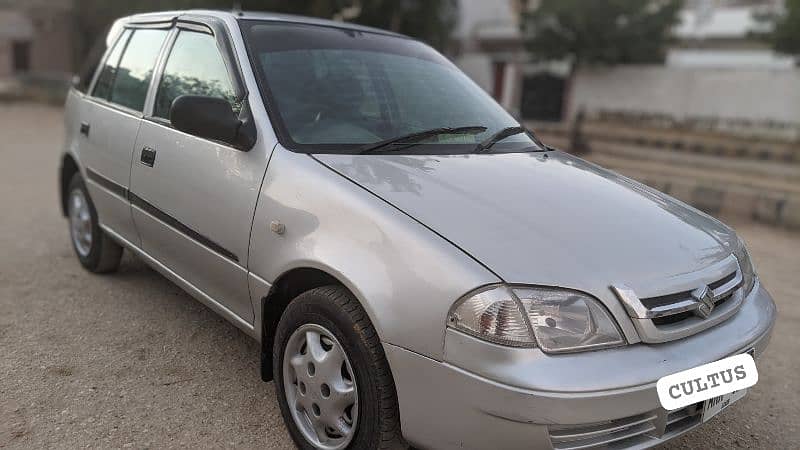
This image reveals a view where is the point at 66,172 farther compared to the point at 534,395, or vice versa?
the point at 66,172

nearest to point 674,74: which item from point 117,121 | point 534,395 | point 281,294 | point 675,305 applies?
point 117,121

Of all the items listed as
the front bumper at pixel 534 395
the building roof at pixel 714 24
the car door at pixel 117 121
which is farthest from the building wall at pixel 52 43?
the front bumper at pixel 534 395

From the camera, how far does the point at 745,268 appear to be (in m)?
2.53

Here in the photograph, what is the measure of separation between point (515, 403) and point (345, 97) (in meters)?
1.64

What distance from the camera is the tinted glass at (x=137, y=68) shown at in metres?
3.49

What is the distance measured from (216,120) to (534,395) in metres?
1.63

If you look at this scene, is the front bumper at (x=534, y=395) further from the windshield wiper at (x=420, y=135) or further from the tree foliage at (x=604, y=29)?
the tree foliage at (x=604, y=29)

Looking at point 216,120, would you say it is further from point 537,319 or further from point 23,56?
point 23,56

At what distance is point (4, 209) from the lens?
6.04m

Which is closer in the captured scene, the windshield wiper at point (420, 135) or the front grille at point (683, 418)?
the front grille at point (683, 418)

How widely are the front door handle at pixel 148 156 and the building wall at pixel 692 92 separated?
14.8 meters

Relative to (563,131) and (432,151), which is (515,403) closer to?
(432,151)

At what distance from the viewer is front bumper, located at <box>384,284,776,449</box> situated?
71.1 inches

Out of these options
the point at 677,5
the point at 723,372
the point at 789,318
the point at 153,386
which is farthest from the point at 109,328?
the point at 677,5
